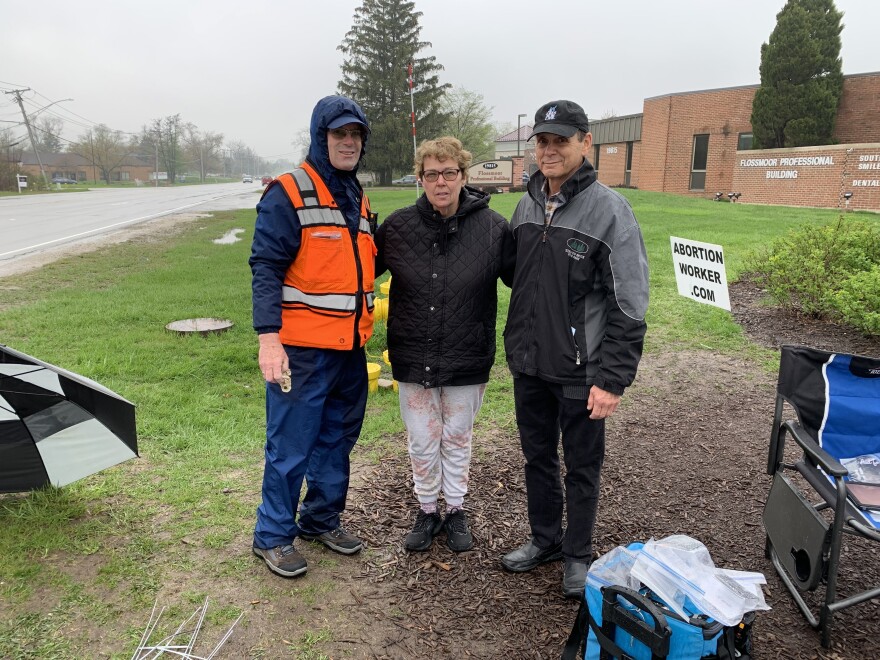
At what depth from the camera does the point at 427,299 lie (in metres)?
2.88

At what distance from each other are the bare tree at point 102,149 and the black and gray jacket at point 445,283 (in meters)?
92.9

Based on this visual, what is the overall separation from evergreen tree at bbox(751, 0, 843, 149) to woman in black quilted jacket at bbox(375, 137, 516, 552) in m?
25.1

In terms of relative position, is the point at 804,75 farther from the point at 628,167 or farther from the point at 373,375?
the point at 373,375

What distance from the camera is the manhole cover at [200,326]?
677cm

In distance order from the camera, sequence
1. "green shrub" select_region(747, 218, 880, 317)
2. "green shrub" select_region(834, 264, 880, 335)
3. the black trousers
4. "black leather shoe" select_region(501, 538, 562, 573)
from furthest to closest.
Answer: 1. "green shrub" select_region(747, 218, 880, 317)
2. "green shrub" select_region(834, 264, 880, 335)
3. "black leather shoe" select_region(501, 538, 562, 573)
4. the black trousers

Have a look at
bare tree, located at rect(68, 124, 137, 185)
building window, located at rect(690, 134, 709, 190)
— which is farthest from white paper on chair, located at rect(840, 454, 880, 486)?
bare tree, located at rect(68, 124, 137, 185)

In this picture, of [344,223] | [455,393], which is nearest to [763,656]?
[455,393]

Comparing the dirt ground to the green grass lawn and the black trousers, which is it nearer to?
the black trousers

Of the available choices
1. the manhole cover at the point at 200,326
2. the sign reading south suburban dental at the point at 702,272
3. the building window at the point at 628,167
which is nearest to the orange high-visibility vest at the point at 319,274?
the sign reading south suburban dental at the point at 702,272

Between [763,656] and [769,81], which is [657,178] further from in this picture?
[763,656]

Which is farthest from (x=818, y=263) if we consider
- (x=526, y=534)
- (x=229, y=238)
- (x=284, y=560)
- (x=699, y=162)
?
(x=699, y=162)

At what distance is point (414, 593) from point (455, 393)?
928 millimetres

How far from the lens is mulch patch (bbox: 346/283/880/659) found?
8.34 feet

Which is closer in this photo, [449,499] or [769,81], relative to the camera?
[449,499]
